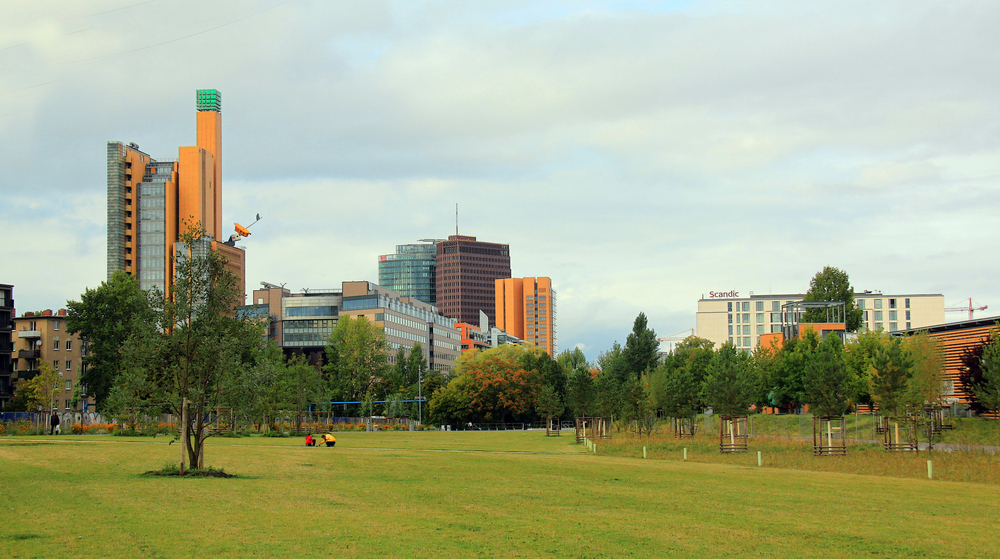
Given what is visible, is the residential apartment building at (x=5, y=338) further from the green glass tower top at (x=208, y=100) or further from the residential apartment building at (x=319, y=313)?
the green glass tower top at (x=208, y=100)

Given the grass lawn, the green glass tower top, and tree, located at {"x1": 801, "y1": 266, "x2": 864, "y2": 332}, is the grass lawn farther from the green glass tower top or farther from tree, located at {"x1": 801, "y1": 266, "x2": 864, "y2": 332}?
the green glass tower top

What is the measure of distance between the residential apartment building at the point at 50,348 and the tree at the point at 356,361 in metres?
41.8

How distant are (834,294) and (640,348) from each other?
31.9 m

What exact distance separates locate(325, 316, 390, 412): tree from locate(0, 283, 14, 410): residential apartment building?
164 ft

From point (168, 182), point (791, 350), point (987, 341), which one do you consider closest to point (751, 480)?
point (987, 341)

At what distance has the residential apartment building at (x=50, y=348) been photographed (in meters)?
130

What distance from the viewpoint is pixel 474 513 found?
19953 mm

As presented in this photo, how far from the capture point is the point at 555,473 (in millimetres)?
32938

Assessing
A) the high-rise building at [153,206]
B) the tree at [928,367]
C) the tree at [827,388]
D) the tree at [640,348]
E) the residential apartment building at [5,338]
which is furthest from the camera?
the high-rise building at [153,206]

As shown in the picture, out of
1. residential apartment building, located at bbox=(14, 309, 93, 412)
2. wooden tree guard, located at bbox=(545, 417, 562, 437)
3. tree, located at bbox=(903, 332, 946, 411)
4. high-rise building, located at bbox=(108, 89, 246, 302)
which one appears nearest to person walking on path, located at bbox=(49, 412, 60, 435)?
wooden tree guard, located at bbox=(545, 417, 562, 437)

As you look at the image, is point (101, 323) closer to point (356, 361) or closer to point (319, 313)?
point (356, 361)

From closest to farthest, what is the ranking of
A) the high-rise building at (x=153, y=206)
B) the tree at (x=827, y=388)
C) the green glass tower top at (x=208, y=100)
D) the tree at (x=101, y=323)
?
the tree at (x=827, y=388) → the tree at (x=101, y=323) → the high-rise building at (x=153, y=206) → the green glass tower top at (x=208, y=100)

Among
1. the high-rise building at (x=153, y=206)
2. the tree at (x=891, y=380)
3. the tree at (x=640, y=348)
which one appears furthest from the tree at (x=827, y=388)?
the high-rise building at (x=153, y=206)

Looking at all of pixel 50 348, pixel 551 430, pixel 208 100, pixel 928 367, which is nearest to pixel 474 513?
pixel 928 367
